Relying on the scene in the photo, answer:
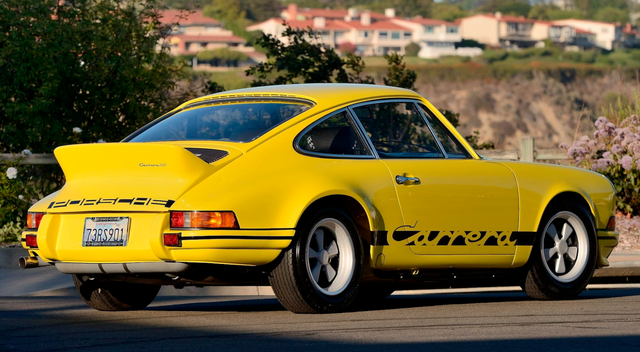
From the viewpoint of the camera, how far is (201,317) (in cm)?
741

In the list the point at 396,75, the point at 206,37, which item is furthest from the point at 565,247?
the point at 206,37

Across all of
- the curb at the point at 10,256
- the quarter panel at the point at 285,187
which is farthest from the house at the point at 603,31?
the quarter panel at the point at 285,187

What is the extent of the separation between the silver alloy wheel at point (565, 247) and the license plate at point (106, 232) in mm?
3409

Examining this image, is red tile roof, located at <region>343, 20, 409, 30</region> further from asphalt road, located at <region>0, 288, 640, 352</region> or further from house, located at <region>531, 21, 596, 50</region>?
asphalt road, located at <region>0, 288, 640, 352</region>

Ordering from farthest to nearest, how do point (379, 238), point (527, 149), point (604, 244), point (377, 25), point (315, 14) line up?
point (315, 14) → point (377, 25) → point (527, 149) → point (604, 244) → point (379, 238)

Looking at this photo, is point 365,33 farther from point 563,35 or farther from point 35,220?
point 35,220

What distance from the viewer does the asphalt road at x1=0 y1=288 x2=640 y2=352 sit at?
5.95 m

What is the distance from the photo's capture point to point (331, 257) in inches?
287

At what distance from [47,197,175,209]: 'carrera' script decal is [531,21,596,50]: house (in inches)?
7048

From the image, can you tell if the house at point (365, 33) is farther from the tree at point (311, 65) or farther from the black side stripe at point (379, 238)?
the black side stripe at point (379, 238)

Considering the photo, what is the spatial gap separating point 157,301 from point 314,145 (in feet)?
9.11

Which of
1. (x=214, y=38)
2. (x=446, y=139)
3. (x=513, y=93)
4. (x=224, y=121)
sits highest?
(x=224, y=121)

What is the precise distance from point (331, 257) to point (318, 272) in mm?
164

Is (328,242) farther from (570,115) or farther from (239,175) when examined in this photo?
(570,115)
